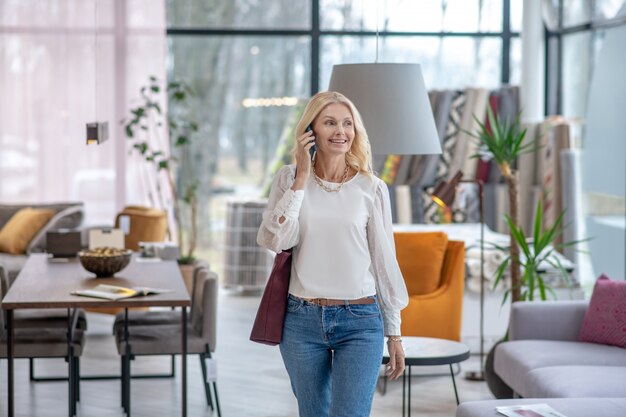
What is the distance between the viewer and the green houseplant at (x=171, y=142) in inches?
347

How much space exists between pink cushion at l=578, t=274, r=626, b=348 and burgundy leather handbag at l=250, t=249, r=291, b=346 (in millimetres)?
2528

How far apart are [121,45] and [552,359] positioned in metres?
5.85

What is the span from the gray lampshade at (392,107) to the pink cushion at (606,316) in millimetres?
1250

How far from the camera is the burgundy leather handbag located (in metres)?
3.34

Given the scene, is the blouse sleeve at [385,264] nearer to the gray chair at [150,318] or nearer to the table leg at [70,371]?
the table leg at [70,371]

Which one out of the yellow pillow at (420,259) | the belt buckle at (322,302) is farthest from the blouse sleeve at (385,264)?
the yellow pillow at (420,259)

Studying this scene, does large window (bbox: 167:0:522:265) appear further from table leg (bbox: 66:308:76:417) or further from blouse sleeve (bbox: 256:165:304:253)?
blouse sleeve (bbox: 256:165:304:253)

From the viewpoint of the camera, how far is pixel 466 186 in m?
9.58

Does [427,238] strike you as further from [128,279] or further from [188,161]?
[188,161]

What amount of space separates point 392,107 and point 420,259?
162cm

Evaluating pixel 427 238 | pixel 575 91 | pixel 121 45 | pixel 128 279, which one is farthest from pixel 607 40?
pixel 128 279

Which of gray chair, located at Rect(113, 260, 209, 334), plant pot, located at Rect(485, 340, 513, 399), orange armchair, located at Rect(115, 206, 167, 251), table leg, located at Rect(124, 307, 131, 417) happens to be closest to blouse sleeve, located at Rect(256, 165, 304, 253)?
table leg, located at Rect(124, 307, 131, 417)

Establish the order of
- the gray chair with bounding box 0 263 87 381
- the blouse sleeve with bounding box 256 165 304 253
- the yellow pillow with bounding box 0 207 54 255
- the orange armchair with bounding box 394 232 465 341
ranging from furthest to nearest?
the yellow pillow with bounding box 0 207 54 255, the orange armchair with bounding box 394 232 465 341, the gray chair with bounding box 0 263 87 381, the blouse sleeve with bounding box 256 165 304 253

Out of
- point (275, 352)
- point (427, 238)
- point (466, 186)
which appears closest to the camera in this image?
point (427, 238)
